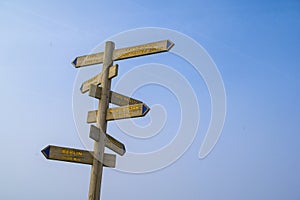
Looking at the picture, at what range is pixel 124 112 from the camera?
13.0 ft

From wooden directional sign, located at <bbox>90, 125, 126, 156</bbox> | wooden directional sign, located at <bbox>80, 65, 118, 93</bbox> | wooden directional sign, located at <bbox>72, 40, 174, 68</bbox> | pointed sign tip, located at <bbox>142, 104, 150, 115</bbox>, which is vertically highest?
wooden directional sign, located at <bbox>72, 40, 174, 68</bbox>

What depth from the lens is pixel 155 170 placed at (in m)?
3.73

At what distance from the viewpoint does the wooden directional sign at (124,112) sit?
3.78m

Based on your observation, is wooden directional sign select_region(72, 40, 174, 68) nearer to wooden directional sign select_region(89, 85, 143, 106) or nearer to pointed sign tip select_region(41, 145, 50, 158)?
wooden directional sign select_region(89, 85, 143, 106)

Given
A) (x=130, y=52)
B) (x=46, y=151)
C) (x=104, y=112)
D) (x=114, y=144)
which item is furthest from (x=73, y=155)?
(x=130, y=52)

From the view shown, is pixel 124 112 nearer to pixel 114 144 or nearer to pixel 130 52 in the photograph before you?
pixel 114 144

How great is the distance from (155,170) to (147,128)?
480mm

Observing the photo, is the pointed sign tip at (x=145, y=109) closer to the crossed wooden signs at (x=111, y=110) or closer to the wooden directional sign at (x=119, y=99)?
the crossed wooden signs at (x=111, y=110)

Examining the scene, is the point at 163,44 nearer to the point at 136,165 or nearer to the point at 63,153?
the point at 136,165

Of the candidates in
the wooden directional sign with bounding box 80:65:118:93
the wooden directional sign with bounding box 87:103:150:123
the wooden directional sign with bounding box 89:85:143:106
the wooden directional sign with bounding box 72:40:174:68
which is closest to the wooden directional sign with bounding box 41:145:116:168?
the wooden directional sign with bounding box 87:103:150:123

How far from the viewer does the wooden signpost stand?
381 centimetres

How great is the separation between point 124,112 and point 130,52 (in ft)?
2.78

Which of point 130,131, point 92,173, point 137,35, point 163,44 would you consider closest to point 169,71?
point 163,44

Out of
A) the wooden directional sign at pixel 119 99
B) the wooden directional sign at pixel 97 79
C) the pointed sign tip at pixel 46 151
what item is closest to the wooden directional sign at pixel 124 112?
the wooden directional sign at pixel 119 99
